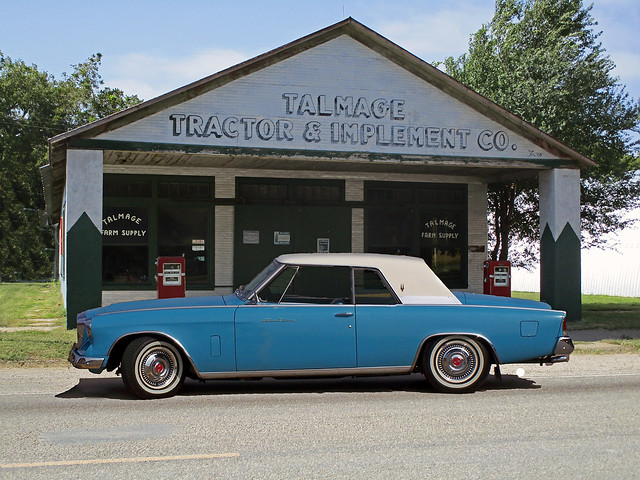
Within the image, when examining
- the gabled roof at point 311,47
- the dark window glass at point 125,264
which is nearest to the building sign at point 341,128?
the gabled roof at point 311,47

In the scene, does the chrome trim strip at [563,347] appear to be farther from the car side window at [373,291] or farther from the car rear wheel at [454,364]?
the car side window at [373,291]

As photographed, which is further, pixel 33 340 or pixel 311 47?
pixel 311 47

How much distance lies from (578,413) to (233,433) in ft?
11.0

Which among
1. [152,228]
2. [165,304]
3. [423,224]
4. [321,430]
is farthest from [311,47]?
[321,430]

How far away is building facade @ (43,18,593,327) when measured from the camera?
1403 cm

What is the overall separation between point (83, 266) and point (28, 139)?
4111cm

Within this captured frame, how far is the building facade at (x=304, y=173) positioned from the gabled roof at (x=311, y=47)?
0.03 m

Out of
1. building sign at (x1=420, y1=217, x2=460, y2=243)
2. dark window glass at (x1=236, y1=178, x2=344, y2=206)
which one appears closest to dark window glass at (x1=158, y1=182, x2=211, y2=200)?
dark window glass at (x1=236, y1=178, x2=344, y2=206)

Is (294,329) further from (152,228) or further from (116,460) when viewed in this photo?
(152,228)

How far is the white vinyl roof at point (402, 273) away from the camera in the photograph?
8312 mm

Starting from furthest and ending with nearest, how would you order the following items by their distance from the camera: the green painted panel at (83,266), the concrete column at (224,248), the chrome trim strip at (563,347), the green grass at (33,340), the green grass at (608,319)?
the concrete column at (224,248) → the green grass at (608,319) → the green painted panel at (83,266) → the green grass at (33,340) → the chrome trim strip at (563,347)

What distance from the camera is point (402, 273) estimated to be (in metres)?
8.45

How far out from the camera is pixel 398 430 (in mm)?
6367

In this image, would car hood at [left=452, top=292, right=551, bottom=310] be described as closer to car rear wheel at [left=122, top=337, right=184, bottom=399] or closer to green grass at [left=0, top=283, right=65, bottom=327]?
car rear wheel at [left=122, top=337, right=184, bottom=399]
